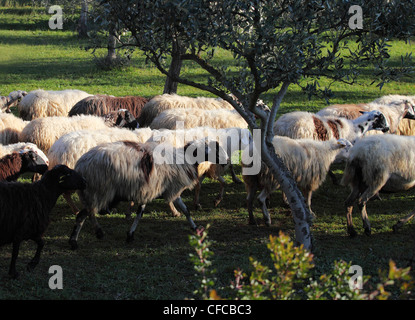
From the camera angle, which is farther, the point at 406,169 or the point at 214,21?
the point at 406,169

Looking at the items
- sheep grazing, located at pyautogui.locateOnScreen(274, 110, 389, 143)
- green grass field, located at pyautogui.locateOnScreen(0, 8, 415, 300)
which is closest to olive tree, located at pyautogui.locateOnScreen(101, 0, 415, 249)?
green grass field, located at pyautogui.locateOnScreen(0, 8, 415, 300)

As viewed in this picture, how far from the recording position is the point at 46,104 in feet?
42.4

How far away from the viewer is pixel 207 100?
41.7 feet

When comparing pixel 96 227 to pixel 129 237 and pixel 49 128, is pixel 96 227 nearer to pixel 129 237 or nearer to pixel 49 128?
pixel 129 237

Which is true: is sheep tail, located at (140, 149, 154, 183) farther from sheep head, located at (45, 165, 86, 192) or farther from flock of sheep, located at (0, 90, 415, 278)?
sheep head, located at (45, 165, 86, 192)

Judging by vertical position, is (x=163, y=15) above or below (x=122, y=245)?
above

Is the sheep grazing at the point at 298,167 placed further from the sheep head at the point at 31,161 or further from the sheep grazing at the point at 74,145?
the sheep head at the point at 31,161

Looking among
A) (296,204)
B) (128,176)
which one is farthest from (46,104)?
(296,204)

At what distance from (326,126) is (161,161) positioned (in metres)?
4.11

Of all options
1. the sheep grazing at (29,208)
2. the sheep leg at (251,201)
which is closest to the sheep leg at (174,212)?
the sheep leg at (251,201)

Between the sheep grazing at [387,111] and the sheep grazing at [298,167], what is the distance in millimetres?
2976

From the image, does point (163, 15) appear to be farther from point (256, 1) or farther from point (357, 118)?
point (357, 118)
